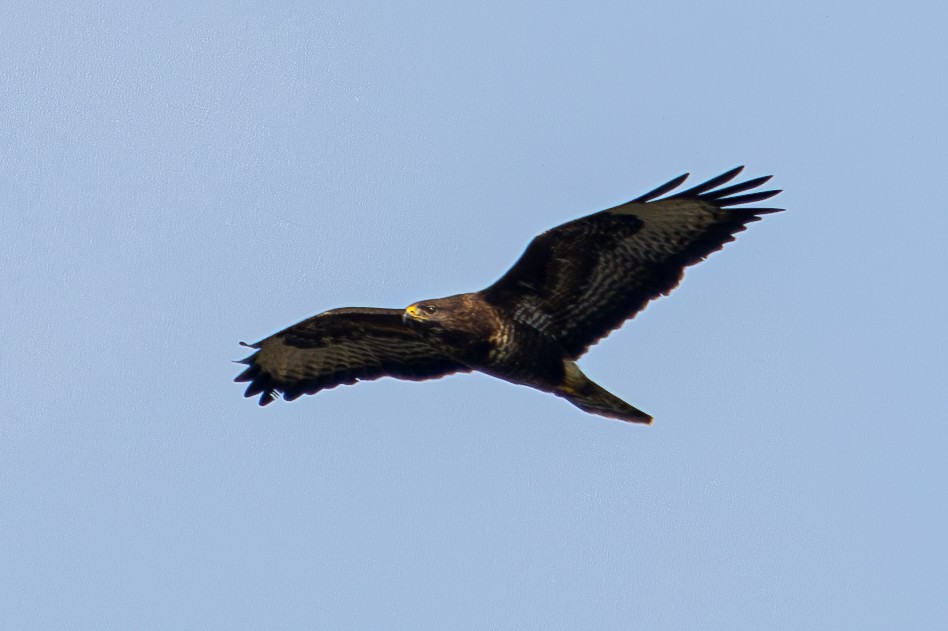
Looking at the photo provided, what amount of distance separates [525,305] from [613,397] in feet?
3.23

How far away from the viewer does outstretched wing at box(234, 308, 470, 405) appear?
12.8 meters

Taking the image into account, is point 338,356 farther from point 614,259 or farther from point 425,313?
point 614,259

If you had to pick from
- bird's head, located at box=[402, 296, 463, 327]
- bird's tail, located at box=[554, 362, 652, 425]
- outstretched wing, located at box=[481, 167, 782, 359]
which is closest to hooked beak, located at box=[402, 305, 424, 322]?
bird's head, located at box=[402, 296, 463, 327]

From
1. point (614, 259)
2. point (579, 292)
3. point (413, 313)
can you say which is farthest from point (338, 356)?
point (614, 259)

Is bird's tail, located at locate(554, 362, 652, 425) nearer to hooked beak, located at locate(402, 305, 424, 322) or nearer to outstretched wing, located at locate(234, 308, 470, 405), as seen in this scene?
outstretched wing, located at locate(234, 308, 470, 405)

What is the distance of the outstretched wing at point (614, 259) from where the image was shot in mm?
11820

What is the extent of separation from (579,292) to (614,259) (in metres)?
0.38

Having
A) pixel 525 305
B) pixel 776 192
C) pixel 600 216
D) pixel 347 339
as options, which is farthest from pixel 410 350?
pixel 776 192

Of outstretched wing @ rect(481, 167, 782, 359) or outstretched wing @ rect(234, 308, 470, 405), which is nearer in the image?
outstretched wing @ rect(481, 167, 782, 359)

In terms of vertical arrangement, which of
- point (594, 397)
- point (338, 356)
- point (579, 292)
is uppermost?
point (338, 356)

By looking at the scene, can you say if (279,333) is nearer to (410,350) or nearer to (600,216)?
(410,350)

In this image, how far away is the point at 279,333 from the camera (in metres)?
13.1

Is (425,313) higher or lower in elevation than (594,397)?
higher

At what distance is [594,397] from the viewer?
39.6 feet
